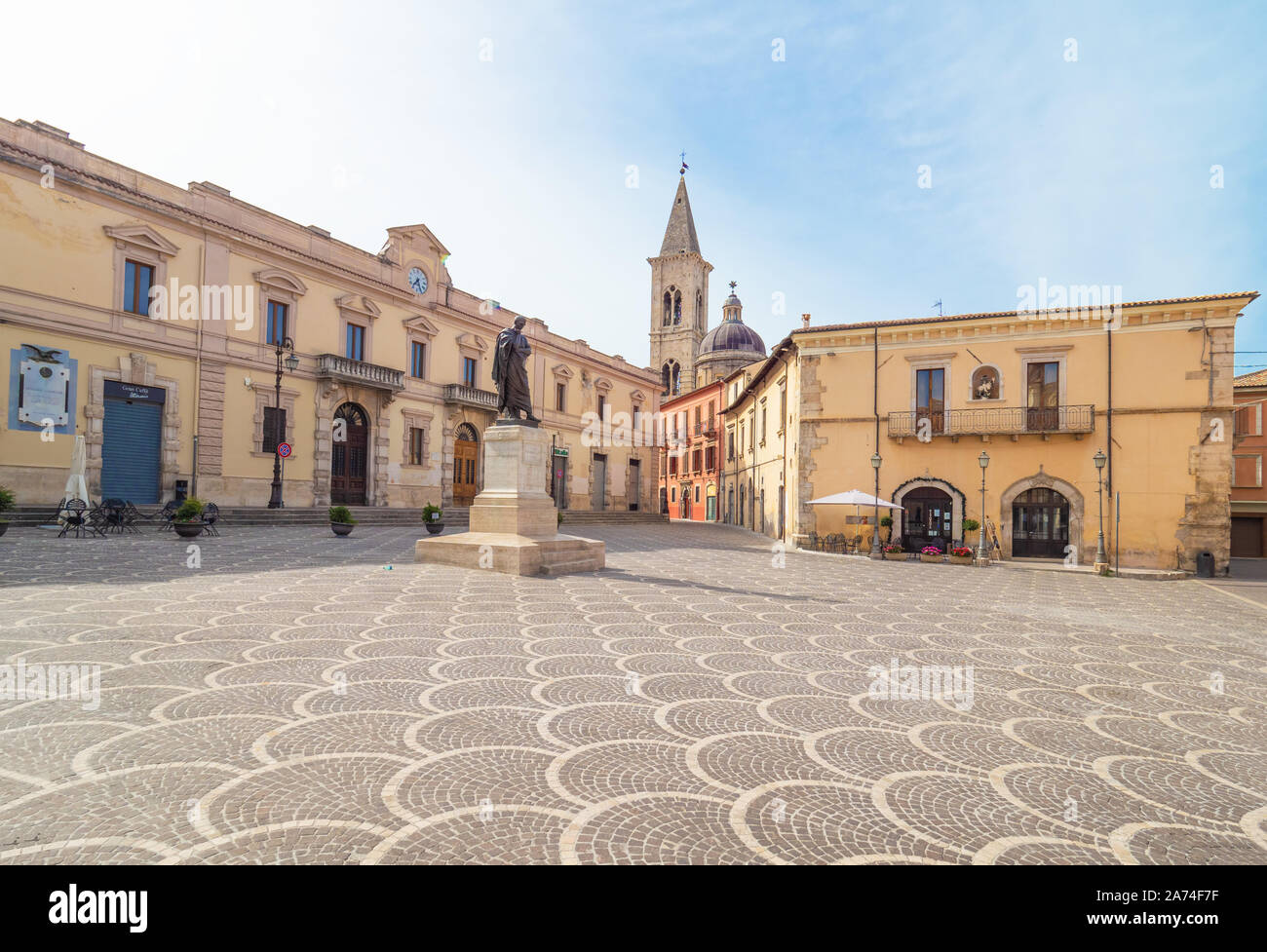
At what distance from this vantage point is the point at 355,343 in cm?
2736

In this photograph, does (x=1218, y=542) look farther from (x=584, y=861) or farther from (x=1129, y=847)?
(x=584, y=861)

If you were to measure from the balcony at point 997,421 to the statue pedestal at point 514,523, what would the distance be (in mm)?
12859

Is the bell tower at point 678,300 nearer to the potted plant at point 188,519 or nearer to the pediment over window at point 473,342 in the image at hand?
the pediment over window at point 473,342

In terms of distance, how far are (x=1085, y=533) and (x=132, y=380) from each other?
30134 mm

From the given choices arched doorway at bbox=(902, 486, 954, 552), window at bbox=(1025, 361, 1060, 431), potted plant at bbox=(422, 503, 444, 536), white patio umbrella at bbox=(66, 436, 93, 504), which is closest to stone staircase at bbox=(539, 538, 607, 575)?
potted plant at bbox=(422, 503, 444, 536)

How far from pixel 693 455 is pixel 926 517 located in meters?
31.2

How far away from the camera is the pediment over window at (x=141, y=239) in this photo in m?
19.5

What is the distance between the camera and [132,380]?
1994cm

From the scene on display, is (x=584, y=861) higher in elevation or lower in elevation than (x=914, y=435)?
lower

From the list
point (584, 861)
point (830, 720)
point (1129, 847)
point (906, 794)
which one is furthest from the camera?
point (830, 720)

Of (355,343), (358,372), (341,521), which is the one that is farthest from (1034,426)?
(355,343)

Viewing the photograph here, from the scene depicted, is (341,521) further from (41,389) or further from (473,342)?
(473,342)

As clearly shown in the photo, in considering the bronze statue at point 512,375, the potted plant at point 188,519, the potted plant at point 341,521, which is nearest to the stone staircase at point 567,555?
the bronze statue at point 512,375
